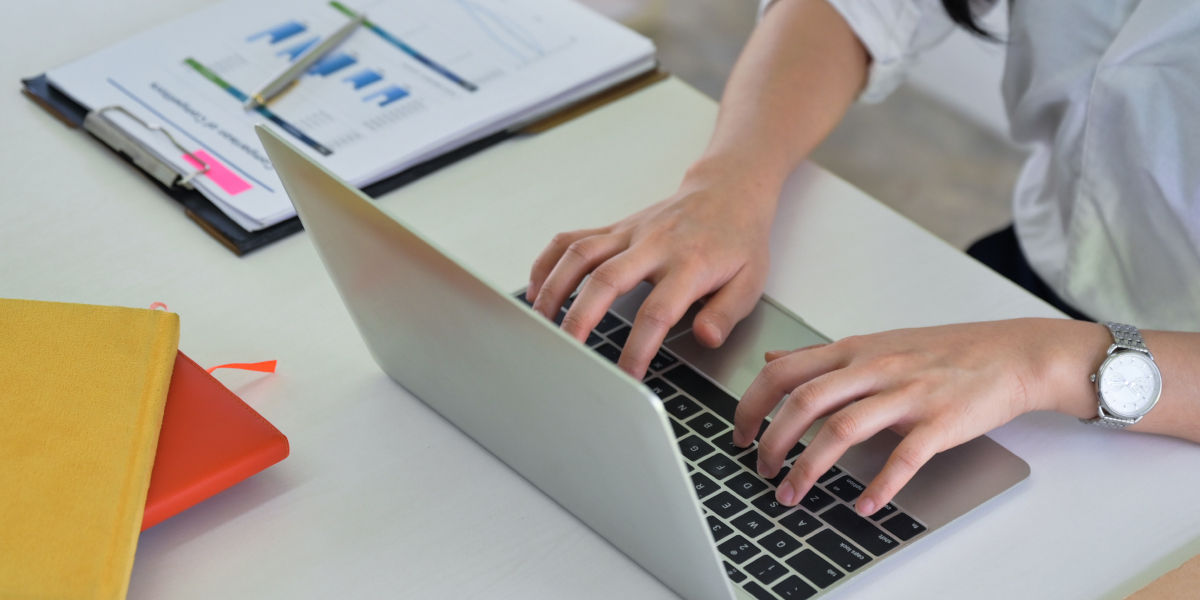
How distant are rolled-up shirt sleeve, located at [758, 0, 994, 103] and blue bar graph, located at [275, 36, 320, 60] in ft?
1.36

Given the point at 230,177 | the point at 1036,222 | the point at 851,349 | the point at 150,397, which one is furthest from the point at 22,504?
the point at 1036,222

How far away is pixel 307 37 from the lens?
3.43 feet

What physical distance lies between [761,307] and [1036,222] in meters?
0.42

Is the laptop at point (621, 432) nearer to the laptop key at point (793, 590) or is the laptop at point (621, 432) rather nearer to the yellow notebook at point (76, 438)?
the laptop key at point (793, 590)

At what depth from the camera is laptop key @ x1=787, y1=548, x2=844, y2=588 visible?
1.99ft

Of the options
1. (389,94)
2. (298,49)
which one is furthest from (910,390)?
(298,49)

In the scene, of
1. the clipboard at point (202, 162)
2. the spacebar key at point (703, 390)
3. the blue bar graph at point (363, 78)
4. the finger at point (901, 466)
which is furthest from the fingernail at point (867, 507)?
the blue bar graph at point (363, 78)

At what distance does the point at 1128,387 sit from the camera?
71 centimetres

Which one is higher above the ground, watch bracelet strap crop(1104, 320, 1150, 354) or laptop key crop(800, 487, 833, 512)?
watch bracelet strap crop(1104, 320, 1150, 354)

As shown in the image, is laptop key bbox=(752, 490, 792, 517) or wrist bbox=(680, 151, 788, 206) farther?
wrist bbox=(680, 151, 788, 206)

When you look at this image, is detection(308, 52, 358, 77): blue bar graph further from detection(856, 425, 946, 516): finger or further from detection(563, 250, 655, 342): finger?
detection(856, 425, 946, 516): finger

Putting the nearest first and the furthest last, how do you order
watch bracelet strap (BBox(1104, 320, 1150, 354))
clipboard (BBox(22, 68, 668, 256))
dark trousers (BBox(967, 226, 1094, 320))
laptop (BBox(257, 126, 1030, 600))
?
laptop (BBox(257, 126, 1030, 600)) < watch bracelet strap (BBox(1104, 320, 1150, 354)) < clipboard (BBox(22, 68, 668, 256)) < dark trousers (BBox(967, 226, 1094, 320))

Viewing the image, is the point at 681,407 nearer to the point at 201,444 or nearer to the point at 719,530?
the point at 719,530

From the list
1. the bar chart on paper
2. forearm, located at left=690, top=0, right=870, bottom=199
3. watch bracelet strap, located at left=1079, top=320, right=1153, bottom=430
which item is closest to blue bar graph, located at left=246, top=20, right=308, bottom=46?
the bar chart on paper
